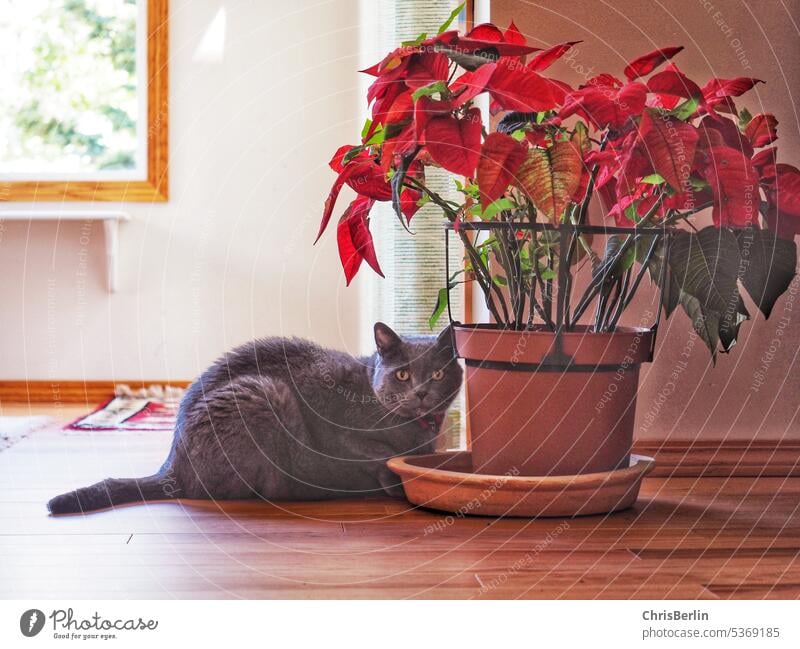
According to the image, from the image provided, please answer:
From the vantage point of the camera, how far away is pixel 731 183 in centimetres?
100

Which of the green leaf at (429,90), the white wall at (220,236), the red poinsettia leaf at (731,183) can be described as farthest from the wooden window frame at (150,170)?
the red poinsettia leaf at (731,183)

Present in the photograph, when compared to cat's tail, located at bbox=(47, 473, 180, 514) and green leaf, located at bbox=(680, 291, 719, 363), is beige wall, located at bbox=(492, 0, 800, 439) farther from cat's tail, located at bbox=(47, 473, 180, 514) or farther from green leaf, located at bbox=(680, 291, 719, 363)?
cat's tail, located at bbox=(47, 473, 180, 514)

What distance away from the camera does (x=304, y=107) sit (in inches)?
121

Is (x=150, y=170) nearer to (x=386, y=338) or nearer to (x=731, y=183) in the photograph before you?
(x=386, y=338)

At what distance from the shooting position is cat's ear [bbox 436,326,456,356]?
4.22 ft

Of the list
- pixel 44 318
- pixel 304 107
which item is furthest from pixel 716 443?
pixel 44 318

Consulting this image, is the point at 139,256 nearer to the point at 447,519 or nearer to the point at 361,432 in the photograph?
the point at 361,432

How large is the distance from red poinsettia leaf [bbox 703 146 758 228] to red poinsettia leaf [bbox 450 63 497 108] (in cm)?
26

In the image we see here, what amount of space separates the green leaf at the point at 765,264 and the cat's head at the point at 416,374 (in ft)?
1.30

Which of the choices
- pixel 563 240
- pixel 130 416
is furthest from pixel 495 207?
pixel 130 416

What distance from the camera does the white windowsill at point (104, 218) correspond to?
2883 millimetres

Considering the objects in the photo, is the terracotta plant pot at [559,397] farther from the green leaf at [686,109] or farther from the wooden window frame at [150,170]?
the wooden window frame at [150,170]

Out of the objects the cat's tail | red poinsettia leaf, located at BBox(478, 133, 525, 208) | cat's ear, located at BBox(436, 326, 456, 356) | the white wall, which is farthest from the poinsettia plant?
the white wall

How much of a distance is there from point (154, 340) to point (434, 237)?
157cm
